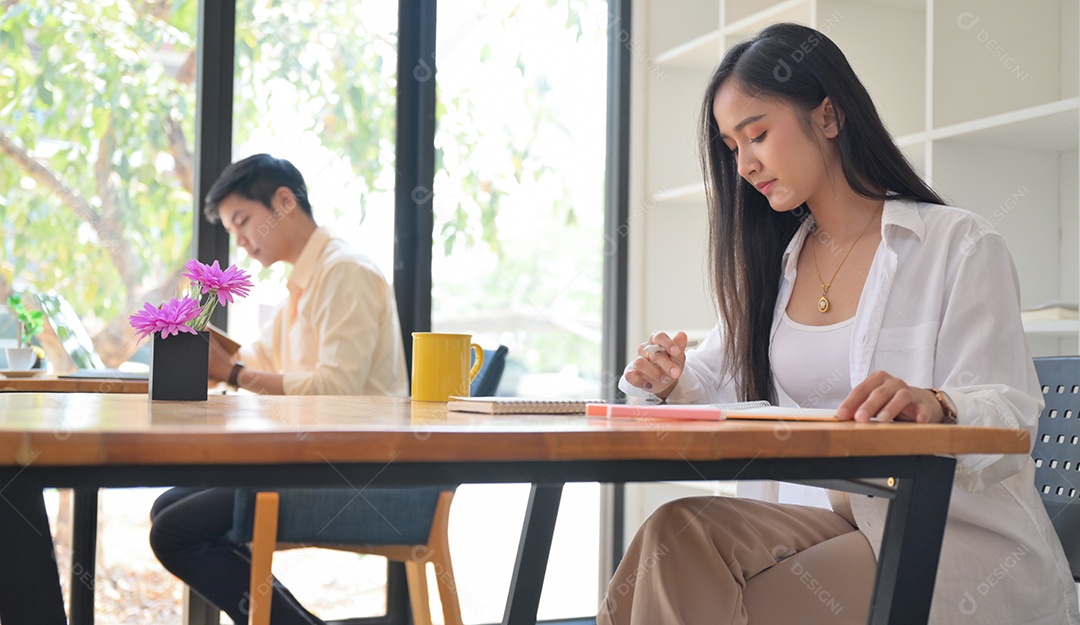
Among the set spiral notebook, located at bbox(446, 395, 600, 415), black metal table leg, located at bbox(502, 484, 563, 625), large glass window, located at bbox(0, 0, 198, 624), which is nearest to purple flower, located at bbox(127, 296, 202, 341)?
spiral notebook, located at bbox(446, 395, 600, 415)

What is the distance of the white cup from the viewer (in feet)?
7.60

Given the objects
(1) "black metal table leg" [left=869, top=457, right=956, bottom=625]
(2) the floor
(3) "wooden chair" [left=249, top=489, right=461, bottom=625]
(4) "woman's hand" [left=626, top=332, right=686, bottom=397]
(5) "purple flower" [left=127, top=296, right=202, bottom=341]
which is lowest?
(2) the floor

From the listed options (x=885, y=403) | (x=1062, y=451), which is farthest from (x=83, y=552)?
(x=1062, y=451)

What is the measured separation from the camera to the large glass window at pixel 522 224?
3.21 m

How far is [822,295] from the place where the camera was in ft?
5.15

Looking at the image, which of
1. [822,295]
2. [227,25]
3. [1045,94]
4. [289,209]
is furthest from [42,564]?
[227,25]

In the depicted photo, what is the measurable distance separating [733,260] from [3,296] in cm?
206

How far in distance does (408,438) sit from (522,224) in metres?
2.65

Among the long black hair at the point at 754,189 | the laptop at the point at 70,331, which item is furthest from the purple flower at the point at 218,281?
the laptop at the point at 70,331

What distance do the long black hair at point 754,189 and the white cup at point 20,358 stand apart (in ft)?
5.21

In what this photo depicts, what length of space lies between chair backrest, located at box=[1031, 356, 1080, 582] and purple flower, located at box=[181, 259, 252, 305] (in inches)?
45.2

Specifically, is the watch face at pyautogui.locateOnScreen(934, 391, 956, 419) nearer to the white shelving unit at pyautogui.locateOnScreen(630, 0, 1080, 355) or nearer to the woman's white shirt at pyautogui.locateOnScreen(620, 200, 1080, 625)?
the woman's white shirt at pyautogui.locateOnScreen(620, 200, 1080, 625)

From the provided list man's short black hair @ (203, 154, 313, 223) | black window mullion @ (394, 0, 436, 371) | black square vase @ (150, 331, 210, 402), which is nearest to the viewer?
black square vase @ (150, 331, 210, 402)

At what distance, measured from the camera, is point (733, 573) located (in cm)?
121
